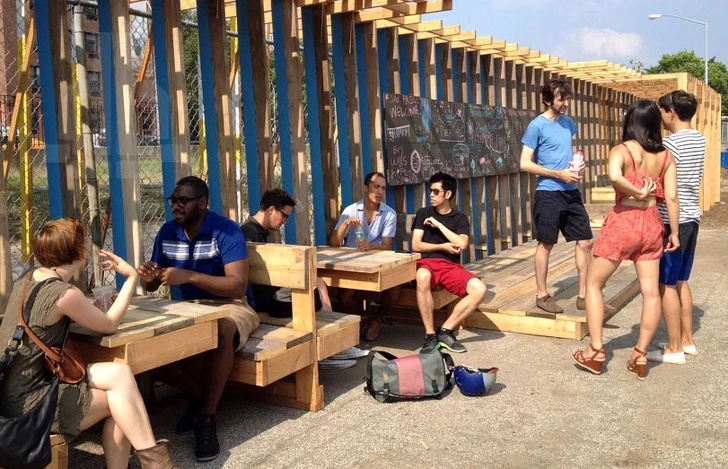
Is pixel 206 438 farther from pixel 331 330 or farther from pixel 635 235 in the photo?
pixel 635 235

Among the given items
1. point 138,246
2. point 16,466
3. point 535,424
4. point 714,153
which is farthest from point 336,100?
point 714,153

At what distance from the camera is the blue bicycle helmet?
4484mm

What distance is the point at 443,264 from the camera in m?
5.68

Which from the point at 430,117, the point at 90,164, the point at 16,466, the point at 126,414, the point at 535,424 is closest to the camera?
the point at 16,466

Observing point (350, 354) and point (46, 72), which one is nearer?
point (46, 72)

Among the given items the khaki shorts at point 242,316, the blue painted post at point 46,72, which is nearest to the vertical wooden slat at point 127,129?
the blue painted post at point 46,72

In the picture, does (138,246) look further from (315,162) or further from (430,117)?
(430,117)

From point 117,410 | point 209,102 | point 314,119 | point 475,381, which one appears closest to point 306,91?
point 314,119

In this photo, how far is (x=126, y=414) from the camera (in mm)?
3221

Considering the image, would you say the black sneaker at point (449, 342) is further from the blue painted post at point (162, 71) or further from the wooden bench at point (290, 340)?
the blue painted post at point (162, 71)

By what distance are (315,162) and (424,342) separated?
1.95 metres

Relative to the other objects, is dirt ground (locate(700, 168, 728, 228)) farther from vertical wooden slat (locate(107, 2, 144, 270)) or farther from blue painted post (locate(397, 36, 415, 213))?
vertical wooden slat (locate(107, 2, 144, 270))

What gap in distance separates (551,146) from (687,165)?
117 centimetres

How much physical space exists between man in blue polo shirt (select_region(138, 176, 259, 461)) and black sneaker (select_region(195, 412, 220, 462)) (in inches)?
2.5
